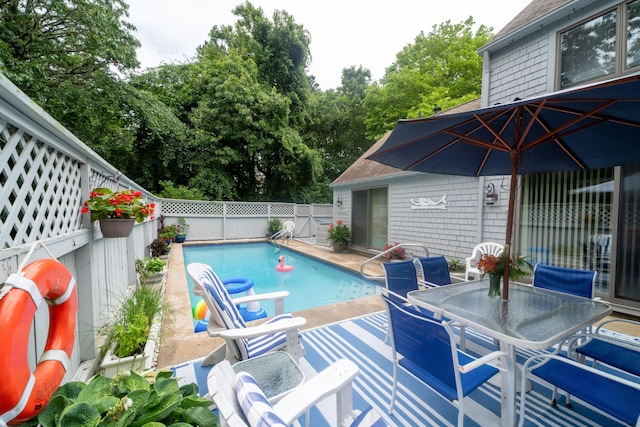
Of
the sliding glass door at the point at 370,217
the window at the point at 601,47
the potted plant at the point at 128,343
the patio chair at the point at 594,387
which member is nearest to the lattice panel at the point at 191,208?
the sliding glass door at the point at 370,217

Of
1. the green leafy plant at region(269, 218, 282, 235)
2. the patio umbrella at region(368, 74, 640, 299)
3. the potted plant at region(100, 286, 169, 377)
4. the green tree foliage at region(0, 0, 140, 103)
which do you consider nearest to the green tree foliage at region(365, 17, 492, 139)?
the green leafy plant at region(269, 218, 282, 235)

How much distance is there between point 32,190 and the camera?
4.94 ft

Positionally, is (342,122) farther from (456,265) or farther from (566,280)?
(566,280)

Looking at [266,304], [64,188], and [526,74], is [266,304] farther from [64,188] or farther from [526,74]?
[526,74]

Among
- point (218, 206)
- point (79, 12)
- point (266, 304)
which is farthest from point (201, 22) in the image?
point (266, 304)

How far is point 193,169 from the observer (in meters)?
13.6

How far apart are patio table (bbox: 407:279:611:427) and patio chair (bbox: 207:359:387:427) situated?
1.01 m

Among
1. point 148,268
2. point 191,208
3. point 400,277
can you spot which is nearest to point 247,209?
point 191,208

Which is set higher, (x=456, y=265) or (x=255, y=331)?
(x=255, y=331)

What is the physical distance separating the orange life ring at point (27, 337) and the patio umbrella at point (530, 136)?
2.31 m

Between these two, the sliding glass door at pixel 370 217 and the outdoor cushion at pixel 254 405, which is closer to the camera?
the outdoor cushion at pixel 254 405

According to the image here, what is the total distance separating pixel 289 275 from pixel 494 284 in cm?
565

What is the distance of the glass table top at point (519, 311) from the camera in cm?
166

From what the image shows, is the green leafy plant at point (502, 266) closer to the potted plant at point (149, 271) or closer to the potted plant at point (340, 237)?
the potted plant at point (149, 271)
